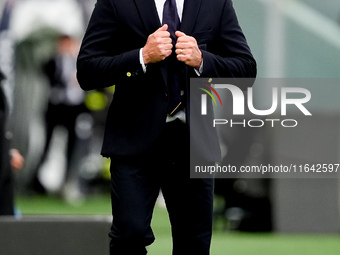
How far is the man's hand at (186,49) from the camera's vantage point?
5.45 meters

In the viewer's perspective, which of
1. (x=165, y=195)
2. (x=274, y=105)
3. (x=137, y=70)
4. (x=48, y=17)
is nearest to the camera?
(x=137, y=70)

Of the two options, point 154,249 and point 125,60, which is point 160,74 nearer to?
point 125,60

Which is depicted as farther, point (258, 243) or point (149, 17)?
point (258, 243)

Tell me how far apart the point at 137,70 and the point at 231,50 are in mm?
562

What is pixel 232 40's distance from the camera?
579cm

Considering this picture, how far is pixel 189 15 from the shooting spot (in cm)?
565

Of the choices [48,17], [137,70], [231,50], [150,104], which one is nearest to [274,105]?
[231,50]

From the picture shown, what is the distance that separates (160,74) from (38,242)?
193cm

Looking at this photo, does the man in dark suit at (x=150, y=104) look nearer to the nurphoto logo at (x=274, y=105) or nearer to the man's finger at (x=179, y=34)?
the man's finger at (x=179, y=34)

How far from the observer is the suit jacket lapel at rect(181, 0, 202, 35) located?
5.64 m

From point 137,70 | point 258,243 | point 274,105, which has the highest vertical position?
point 137,70

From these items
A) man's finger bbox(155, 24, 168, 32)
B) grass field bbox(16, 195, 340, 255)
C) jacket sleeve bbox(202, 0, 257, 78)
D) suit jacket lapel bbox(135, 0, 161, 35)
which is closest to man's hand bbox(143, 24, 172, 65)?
man's finger bbox(155, 24, 168, 32)

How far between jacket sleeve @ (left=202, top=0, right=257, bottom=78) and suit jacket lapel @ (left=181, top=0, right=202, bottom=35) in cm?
16

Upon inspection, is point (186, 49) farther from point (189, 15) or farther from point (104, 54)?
point (104, 54)
